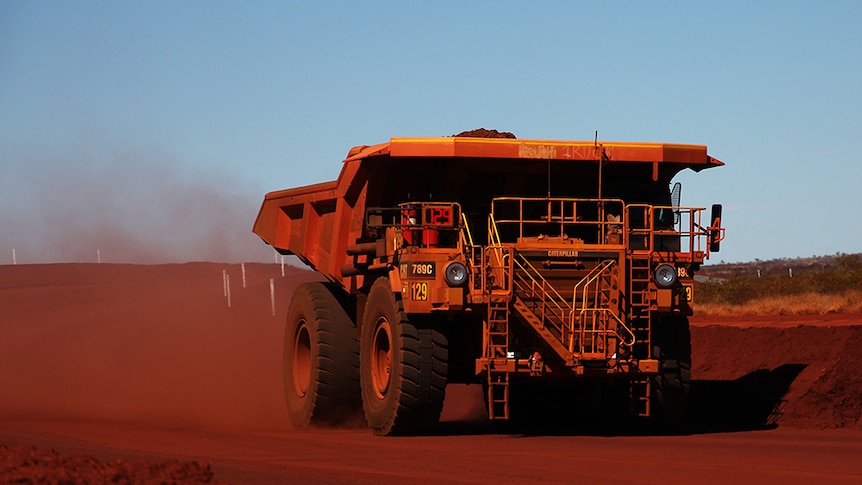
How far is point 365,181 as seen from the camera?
1739cm

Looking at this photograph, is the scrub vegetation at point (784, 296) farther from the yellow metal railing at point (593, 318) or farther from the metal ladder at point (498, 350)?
the metal ladder at point (498, 350)

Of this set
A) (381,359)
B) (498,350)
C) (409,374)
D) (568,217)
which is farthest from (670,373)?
(381,359)

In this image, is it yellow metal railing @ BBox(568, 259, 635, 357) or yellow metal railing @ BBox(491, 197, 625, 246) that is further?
yellow metal railing @ BBox(491, 197, 625, 246)

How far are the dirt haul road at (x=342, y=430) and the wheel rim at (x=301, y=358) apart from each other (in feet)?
1.95

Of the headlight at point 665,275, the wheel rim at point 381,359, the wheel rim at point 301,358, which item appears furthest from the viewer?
the wheel rim at point 301,358

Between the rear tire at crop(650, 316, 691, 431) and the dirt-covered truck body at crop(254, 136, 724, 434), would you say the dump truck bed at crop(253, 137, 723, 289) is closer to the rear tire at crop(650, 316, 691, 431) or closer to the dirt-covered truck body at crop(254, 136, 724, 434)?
the dirt-covered truck body at crop(254, 136, 724, 434)

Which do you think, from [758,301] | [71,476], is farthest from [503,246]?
[758,301]

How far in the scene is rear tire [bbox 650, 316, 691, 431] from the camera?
52.2ft

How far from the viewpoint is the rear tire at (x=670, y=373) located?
626 inches

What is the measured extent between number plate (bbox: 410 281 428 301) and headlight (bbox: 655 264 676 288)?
2529 millimetres

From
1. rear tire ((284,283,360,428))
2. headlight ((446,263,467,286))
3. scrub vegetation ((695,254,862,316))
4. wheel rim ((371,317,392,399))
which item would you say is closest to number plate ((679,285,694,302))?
headlight ((446,263,467,286))

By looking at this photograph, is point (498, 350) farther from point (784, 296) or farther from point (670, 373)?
point (784, 296)

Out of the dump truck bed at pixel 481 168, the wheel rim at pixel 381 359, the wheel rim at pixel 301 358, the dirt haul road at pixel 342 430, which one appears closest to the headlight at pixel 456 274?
the dump truck bed at pixel 481 168

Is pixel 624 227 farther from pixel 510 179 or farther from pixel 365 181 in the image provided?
pixel 365 181
